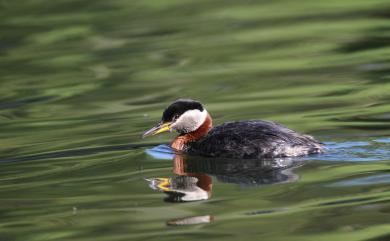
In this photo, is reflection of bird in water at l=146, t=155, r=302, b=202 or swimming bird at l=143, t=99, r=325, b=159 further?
swimming bird at l=143, t=99, r=325, b=159

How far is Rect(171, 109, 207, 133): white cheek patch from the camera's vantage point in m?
11.3

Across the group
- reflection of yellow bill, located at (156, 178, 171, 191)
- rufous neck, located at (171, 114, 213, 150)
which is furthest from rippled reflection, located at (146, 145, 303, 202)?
rufous neck, located at (171, 114, 213, 150)

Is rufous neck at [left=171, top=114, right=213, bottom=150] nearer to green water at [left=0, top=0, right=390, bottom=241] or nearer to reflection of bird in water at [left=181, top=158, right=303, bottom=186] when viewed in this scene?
green water at [left=0, top=0, right=390, bottom=241]

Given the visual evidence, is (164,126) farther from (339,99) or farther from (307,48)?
(307,48)

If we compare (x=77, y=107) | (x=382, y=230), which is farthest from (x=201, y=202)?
(x=77, y=107)

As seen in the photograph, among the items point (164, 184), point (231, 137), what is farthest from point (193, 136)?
point (164, 184)

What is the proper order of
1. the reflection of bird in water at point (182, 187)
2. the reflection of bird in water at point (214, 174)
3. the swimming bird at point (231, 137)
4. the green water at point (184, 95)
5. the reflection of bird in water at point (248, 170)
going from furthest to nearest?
1. the swimming bird at point (231, 137)
2. the reflection of bird in water at point (248, 170)
3. the reflection of bird in water at point (214, 174)
4. the reflection of bird in water at point (182, 187)
5. the green water at point (184, 95)

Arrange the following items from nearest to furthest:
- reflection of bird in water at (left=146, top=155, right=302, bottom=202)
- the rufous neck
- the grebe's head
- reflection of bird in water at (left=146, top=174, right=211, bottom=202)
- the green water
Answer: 1. the green water
2. reflection of bird in water at (left=146, top=174, right=211, bottom=202)
3. reflection of bird in water at (left=146, top=155, right=302, bottom=202)
4. the grebe's head
5. the rufous neck

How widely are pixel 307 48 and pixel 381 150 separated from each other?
22.7ft

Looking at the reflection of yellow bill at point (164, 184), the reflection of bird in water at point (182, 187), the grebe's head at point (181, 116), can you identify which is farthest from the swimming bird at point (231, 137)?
the reflection of yellow bill at point (164, 184)

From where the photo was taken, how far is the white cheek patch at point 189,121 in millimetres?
11320

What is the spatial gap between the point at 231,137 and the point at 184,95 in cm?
401

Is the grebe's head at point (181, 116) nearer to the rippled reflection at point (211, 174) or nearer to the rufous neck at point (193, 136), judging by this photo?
the rufous neck at point (193, 136)

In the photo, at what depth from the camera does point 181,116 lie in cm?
1133
